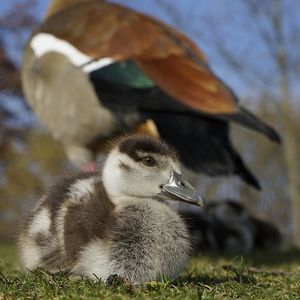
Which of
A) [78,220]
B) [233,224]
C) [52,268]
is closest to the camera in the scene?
[78,220]

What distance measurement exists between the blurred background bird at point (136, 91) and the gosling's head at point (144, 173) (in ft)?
6.82

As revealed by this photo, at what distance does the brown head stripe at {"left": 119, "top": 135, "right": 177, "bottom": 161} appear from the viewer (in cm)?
251

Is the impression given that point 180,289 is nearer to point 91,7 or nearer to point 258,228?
point 91,7

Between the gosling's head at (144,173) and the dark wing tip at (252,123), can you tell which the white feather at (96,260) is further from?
the dark wing tip at (252,123)

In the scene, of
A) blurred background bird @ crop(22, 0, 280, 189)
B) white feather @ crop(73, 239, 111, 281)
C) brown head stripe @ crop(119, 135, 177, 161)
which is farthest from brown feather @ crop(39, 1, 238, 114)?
white feather @ crop(73, 239, 111, 281)

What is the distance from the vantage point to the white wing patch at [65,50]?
483 cm

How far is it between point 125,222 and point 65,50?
9.66 ft

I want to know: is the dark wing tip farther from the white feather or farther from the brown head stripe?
the white feather

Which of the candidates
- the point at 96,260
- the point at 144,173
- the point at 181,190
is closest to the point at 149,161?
the point at 144,173

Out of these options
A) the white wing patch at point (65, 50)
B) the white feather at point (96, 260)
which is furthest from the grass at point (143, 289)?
the white wing patch at point (65, 50)

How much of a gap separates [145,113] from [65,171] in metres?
1.80

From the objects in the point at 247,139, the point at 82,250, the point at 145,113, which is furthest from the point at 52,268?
the point at 247,139

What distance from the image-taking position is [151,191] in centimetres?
248

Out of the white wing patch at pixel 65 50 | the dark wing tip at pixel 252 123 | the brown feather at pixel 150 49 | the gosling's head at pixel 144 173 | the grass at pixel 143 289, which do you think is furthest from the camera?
the white wing patch at pixel 65 50
